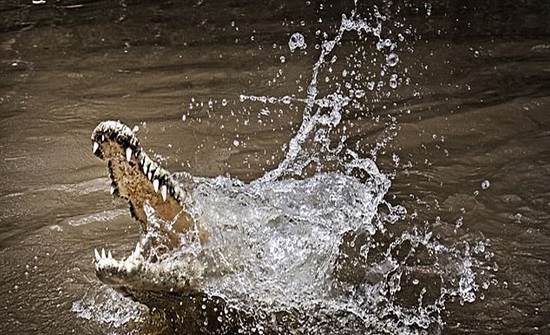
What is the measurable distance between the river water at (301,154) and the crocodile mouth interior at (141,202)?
15 centimetres

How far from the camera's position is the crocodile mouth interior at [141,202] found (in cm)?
216

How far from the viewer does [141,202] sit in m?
2.39

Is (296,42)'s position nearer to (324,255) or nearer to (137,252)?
(324,255)

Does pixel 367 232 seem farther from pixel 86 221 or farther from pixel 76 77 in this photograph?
pixel 76 77

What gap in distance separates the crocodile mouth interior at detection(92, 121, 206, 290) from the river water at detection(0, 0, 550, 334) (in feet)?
0.50

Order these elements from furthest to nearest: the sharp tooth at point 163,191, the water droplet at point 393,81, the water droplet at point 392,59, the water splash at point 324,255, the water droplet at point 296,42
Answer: the water droplet at point 296,42 → the water droplet at point 392,59 → the water droplet at point 393,81 → the water splash at point 324,255 → the sharp tooth at point 163,191

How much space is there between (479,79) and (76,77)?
88.4 inches

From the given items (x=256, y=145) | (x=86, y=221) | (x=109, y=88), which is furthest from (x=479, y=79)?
(x=86, y=221)

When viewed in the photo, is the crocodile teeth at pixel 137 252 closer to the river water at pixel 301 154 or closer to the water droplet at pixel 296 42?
the river water at pixel 301 154

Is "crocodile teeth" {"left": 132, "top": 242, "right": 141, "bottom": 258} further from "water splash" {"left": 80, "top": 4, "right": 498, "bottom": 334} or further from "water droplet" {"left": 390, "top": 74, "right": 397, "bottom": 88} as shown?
"water droplet" {"left": 390, "top": 74, "right": 397, "bottom": 88}

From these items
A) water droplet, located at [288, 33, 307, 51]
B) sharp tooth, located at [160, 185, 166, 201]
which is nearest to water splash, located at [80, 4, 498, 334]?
sharp tooth, located at [160, 185, 166, 201]

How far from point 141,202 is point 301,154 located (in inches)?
45.6

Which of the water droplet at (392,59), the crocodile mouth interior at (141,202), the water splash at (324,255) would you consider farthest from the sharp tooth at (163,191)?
the water droplet at (392,59)

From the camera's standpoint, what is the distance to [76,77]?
4188 mm
